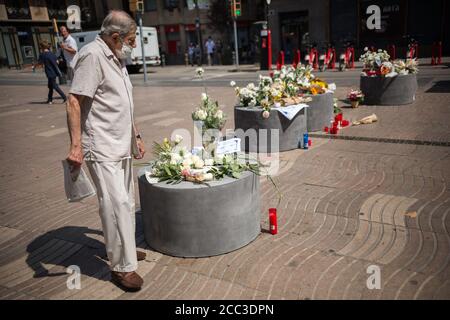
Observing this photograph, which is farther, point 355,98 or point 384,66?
point 355,98

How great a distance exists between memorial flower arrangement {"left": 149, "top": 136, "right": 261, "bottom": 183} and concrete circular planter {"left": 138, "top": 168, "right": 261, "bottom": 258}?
0.22 feet

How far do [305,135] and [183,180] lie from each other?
145 inches

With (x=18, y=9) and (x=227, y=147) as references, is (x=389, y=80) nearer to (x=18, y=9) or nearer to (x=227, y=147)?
(x=227, y=147)

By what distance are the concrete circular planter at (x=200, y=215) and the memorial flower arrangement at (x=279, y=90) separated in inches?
118

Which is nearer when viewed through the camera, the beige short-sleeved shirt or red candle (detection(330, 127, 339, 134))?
the beige short-sleeved shirt

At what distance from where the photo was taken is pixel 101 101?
2910 mm

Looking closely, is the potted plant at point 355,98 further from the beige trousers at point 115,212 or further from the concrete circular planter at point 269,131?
the beige trousers at point 115,212

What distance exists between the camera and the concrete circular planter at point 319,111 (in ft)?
24.8

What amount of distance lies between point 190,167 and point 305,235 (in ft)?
4.10

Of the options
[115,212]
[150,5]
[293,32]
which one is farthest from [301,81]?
[150,5]

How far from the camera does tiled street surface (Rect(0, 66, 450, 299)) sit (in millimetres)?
3066

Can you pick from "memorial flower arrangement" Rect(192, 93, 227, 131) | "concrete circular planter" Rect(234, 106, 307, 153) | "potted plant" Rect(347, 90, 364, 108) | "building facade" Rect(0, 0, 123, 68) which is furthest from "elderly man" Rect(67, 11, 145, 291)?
"building facade" Rect(0, 0, 123, 68)

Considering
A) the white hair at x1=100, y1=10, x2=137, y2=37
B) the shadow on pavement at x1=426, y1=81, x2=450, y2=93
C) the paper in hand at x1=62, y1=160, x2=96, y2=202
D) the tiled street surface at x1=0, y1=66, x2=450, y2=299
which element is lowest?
the tiled street surface at x1=0, y1=66, x2=450, y2=299

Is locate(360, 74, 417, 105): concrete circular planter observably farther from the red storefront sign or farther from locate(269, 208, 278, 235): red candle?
the red storefront sign
